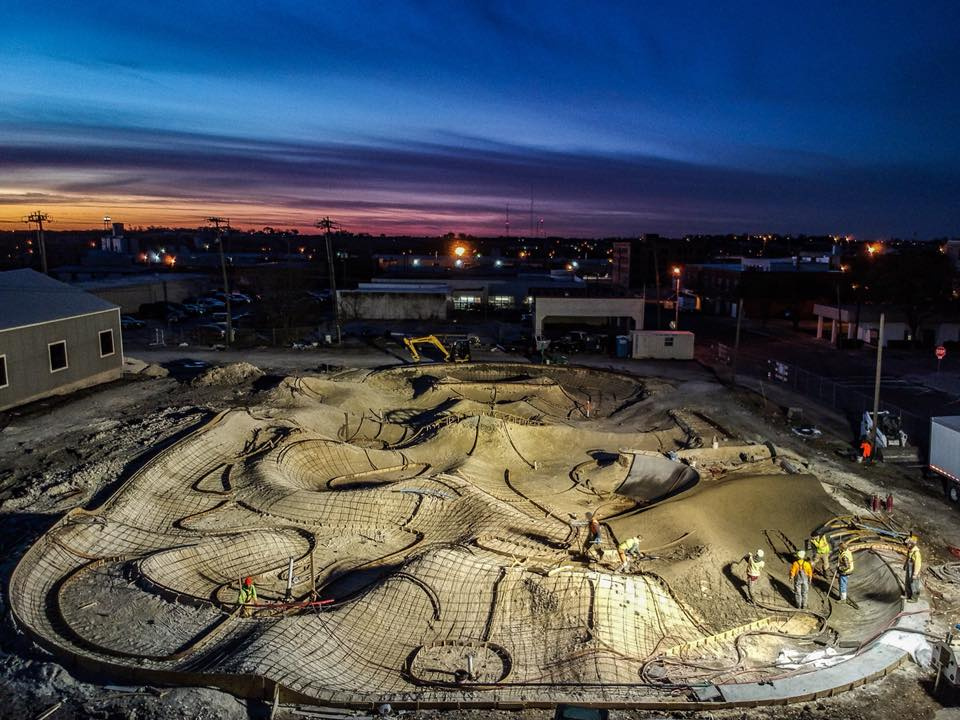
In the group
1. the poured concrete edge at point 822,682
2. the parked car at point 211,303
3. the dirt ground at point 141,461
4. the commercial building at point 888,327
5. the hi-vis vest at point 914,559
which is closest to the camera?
the dirt ground at point 141,461

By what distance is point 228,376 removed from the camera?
1160 inches

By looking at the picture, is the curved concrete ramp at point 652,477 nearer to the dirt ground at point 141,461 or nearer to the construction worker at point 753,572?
the dirt ground at point 141,461

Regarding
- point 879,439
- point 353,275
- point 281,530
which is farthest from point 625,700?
point 353,275

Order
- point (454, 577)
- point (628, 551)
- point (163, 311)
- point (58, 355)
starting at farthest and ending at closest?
1. point (163, 311)
2. point (58, 355)
3. point (628, 551)
4. point (454, 577)

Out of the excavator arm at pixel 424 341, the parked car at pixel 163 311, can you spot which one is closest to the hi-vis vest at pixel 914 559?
the excavator arm at pixel 424 341

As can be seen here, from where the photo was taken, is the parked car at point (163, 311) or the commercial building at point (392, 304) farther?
the commercial building at point (392, 304)

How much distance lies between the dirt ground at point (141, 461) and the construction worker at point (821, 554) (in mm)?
1880

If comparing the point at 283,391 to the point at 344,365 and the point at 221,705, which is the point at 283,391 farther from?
the point at 221,705

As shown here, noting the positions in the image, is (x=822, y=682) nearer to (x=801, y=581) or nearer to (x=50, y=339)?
(x=801, y=581)

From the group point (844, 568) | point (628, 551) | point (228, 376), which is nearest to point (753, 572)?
point (844, 568)

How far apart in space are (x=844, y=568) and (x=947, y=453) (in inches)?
307

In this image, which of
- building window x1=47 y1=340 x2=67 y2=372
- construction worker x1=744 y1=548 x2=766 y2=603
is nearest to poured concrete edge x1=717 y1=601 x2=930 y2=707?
construction worker x1=744 y1=548 x2=766 y2=603

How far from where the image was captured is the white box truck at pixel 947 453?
62.6 ft

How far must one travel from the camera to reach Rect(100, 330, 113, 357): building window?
2855cm
